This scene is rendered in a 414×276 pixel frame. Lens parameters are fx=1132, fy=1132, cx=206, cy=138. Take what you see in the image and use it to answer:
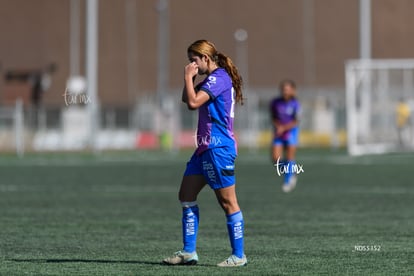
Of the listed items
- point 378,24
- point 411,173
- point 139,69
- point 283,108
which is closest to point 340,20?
point 378,24

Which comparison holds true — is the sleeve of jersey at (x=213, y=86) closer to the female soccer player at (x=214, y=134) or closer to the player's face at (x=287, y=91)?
the female soccer player at (x=214, y=134)

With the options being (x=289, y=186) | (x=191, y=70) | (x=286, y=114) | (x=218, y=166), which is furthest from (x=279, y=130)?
(x=191, y=70)

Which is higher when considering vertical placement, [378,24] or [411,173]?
[378,24]

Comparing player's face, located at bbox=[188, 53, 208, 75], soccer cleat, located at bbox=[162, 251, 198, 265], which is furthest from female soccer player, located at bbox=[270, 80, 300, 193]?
player's face, located at bbox=[188, 53, 208, 75]

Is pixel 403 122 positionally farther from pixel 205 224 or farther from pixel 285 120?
pixel 205 224

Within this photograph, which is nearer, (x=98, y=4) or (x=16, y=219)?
(x=16, y=219)

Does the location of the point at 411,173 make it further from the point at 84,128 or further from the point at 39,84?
the point at 39,84

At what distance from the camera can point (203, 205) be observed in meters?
19.1

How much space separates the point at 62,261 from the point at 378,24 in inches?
2155

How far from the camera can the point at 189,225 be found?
10.7 metres

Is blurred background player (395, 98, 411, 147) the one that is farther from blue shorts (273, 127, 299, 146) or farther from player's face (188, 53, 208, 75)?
player's face (188, 53, 208, 75)

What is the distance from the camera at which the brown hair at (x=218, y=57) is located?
10375 mm

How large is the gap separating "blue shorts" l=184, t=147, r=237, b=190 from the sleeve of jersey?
52 cm

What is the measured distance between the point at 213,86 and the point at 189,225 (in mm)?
1373
